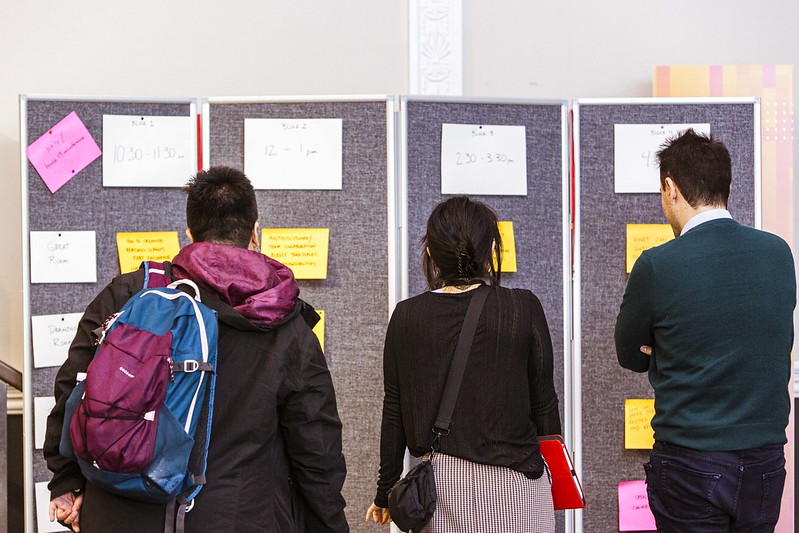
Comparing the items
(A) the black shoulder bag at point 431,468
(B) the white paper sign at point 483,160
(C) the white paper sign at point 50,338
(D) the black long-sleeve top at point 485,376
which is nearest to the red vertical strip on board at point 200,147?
(C) the white paper sign at point 50,338

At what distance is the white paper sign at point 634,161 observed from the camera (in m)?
2.23

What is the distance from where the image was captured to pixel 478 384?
1.48 meters

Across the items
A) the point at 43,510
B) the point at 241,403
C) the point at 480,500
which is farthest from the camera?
the point at 43,510

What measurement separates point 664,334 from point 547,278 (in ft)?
2.19

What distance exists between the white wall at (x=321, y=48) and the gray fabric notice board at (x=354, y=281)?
68 centimetres

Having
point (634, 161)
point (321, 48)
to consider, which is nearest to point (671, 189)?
point (634, 161)

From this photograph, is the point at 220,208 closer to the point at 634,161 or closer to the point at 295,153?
the point at 295,153

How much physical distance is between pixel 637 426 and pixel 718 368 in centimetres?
76

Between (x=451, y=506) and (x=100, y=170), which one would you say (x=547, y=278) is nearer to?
(x=451, y=506)

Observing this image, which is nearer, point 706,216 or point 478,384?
point 478,384

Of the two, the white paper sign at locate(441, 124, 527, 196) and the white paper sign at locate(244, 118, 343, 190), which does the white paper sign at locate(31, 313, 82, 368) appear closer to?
the white paper sign at locate(244, 118, 343, 190)

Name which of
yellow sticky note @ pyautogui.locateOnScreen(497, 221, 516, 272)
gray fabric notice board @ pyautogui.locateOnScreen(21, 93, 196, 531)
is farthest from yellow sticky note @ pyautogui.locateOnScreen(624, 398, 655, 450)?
gray fabric notice board @ pyautogui.locateOnScreen(21, 93, 196, 531)

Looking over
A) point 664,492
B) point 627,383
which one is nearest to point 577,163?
point 627,383

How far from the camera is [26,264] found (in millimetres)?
2148
